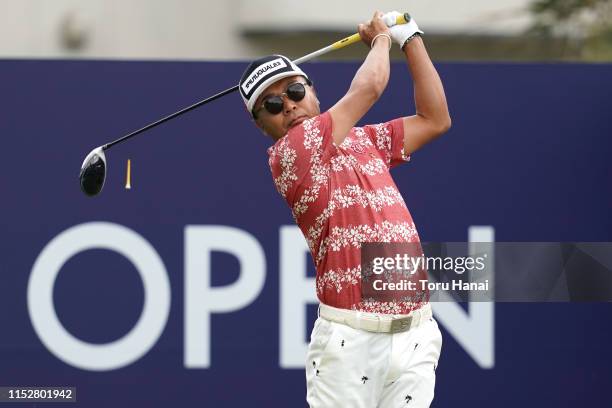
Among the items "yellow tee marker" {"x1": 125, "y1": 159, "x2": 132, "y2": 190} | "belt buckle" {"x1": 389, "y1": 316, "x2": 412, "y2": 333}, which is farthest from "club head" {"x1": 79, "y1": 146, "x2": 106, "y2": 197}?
"belt buckle" {"x1": 389, "y1": 316, "x2": 412, "y2": 333}

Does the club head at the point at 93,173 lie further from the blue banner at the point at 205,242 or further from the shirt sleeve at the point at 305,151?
the shirt sleeve at the point at 305,151

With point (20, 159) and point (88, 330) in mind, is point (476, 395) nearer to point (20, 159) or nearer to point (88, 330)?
point (88, 330)

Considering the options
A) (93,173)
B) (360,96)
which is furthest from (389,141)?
(93,173)

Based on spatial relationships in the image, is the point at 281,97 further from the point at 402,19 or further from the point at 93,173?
the point at 93,173

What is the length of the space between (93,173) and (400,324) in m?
1.48

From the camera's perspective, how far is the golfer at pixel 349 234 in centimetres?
406

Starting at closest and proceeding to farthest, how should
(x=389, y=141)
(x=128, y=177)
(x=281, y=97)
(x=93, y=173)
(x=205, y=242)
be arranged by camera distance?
(x=281, y=97)
(x=389, y=141)
(x=93, y=173)
(x=128, y=177)
(x=205, y=242)

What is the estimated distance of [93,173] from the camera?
489 cm

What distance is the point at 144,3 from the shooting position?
1064cm

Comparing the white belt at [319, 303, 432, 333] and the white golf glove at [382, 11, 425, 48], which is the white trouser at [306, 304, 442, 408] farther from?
the white golf glove at [382, 11, 425, 48]

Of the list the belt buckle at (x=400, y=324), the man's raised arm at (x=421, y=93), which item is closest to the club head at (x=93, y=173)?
the man's raised arm at (x=421, y=93)

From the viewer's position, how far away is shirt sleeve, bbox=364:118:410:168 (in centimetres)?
431

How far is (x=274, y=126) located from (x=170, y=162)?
143 centimetres

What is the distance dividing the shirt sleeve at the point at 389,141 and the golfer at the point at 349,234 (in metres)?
0.10
